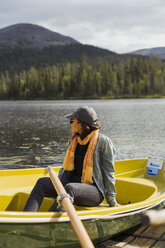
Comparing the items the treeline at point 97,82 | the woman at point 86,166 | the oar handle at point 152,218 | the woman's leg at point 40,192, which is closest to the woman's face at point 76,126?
the woman at point 86,166

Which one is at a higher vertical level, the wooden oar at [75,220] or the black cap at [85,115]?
the black cap at [85,115]

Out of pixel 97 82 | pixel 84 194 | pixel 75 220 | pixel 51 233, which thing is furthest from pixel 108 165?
pixel 97 82

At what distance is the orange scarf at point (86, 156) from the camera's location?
5.04 meters

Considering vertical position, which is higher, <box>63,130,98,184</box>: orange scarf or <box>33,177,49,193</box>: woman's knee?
<box>63,130,98,184</box>: orange scarf

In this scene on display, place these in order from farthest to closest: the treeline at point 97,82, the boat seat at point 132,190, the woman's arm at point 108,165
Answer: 1. the treeline at point 97,82
2. the boat seat at point 132,190
3. the woman's arm at point 108,165

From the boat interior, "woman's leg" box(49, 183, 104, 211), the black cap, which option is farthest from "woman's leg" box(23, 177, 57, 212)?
the black cap

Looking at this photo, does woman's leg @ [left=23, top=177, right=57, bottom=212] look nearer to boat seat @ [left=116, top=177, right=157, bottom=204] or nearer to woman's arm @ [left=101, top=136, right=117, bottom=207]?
woman's arm @ [left=101, top=136, right=117, bottom=207]

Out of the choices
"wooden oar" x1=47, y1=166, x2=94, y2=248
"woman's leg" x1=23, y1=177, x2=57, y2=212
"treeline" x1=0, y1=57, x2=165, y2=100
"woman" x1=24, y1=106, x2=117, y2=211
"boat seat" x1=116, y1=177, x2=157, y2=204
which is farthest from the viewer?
"treeline" x1=0, y1=57, x2=165, y2=100

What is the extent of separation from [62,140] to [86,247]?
18488 mm

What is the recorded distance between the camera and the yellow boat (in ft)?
14.2

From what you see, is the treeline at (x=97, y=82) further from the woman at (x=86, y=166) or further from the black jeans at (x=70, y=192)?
the black jeans at (x=70, y=192)

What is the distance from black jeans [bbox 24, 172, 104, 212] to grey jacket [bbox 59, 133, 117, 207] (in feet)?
0.46

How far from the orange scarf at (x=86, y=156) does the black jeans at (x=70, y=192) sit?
15cm

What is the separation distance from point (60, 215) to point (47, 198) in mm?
1243
